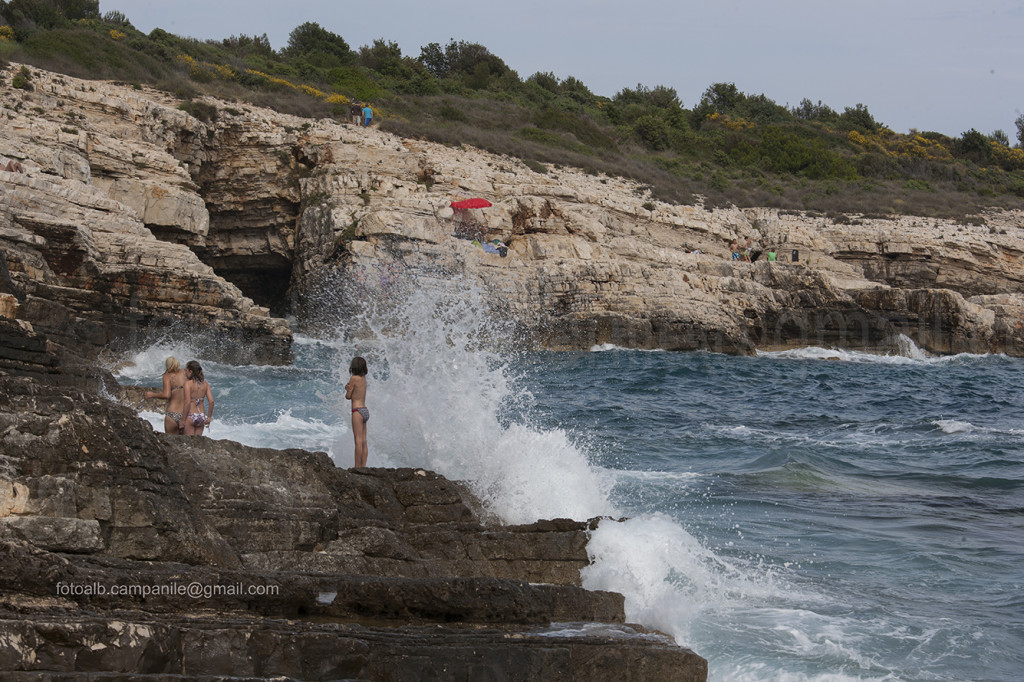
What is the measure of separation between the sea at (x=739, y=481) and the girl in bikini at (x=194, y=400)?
59.9 inches

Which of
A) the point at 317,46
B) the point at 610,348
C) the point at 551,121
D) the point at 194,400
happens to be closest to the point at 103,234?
the point at 194,400

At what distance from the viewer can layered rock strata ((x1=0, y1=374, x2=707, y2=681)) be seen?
3652 mm

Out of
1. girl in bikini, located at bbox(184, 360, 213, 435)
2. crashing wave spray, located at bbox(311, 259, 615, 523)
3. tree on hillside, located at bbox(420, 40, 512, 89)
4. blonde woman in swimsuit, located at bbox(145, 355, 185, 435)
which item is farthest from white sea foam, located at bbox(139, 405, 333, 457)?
tree on hillside, located at bbox(420, 40, 512, 89)

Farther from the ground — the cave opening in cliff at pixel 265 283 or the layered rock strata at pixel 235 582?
the cave opening in cliff at pixel 265 283

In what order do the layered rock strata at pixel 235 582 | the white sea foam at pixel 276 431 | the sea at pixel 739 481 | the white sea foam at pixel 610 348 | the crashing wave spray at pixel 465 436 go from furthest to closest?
the white sea foam at pixel 610 348
the white sea foam at pixel 276 431
the crashing wave spray at pixel 465 436
the sea at pixel 739 481
the layered rock strata at pixel 235 582

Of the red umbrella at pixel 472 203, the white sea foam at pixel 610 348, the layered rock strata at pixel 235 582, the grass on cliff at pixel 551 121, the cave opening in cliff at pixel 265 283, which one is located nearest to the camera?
the layered rock strata at pixel 235 582

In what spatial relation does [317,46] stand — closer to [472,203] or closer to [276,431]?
[472,203]

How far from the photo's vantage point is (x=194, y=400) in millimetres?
9922

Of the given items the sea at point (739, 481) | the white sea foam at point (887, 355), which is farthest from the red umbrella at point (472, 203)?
the white sea foam at point (887, 355)

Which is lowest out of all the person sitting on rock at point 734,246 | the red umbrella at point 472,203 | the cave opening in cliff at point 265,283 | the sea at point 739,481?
the sea at point 739,481

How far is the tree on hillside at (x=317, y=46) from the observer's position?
5097 cm

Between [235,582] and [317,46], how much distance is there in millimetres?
52253

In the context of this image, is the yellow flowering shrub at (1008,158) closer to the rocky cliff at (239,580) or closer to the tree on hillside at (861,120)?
the tree on hillside at (861,120)

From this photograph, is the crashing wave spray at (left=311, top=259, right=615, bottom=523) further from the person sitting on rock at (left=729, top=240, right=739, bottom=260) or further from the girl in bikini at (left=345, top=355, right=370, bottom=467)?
the person sitting on rock at (left=729, top=240, right=739, bottom=260)
